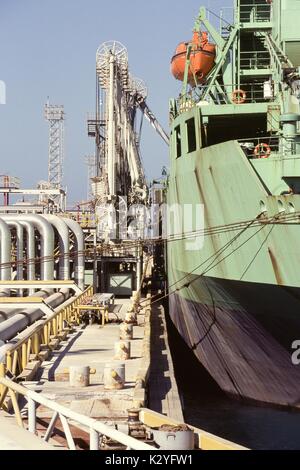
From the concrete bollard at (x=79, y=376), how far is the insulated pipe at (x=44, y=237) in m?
14.5

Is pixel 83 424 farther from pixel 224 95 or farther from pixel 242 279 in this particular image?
pixel 224 95

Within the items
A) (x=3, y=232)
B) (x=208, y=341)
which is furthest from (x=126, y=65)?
(x=208, y=341)

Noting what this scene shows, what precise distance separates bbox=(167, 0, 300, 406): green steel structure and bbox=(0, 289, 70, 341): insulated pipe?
420cm

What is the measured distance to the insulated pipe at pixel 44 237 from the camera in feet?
92.3

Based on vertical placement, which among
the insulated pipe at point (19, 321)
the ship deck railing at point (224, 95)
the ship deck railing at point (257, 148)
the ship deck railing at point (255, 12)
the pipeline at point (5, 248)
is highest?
the ship deck railing at point (255, 12)

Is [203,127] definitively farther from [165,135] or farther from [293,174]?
[165,135]

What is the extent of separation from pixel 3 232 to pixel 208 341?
10.9 meters

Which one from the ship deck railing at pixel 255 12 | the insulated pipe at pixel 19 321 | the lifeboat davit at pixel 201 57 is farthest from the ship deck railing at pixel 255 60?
the insulated pipe at pixel 19 321

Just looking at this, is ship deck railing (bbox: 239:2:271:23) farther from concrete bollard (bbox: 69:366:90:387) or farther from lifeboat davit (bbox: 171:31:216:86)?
concrete bollard (bbox: 69:366:90:387)

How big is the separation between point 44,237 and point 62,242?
1.24 metres

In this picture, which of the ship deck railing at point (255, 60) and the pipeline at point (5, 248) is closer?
the ship deck railing at point (255, 60)

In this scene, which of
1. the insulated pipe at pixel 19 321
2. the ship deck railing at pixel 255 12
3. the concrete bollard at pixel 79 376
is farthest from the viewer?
the ship deck railing at pixel 255 12

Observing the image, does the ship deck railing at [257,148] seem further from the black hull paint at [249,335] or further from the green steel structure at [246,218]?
the black hull paint at [249,335]

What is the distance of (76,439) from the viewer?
9.50 m
